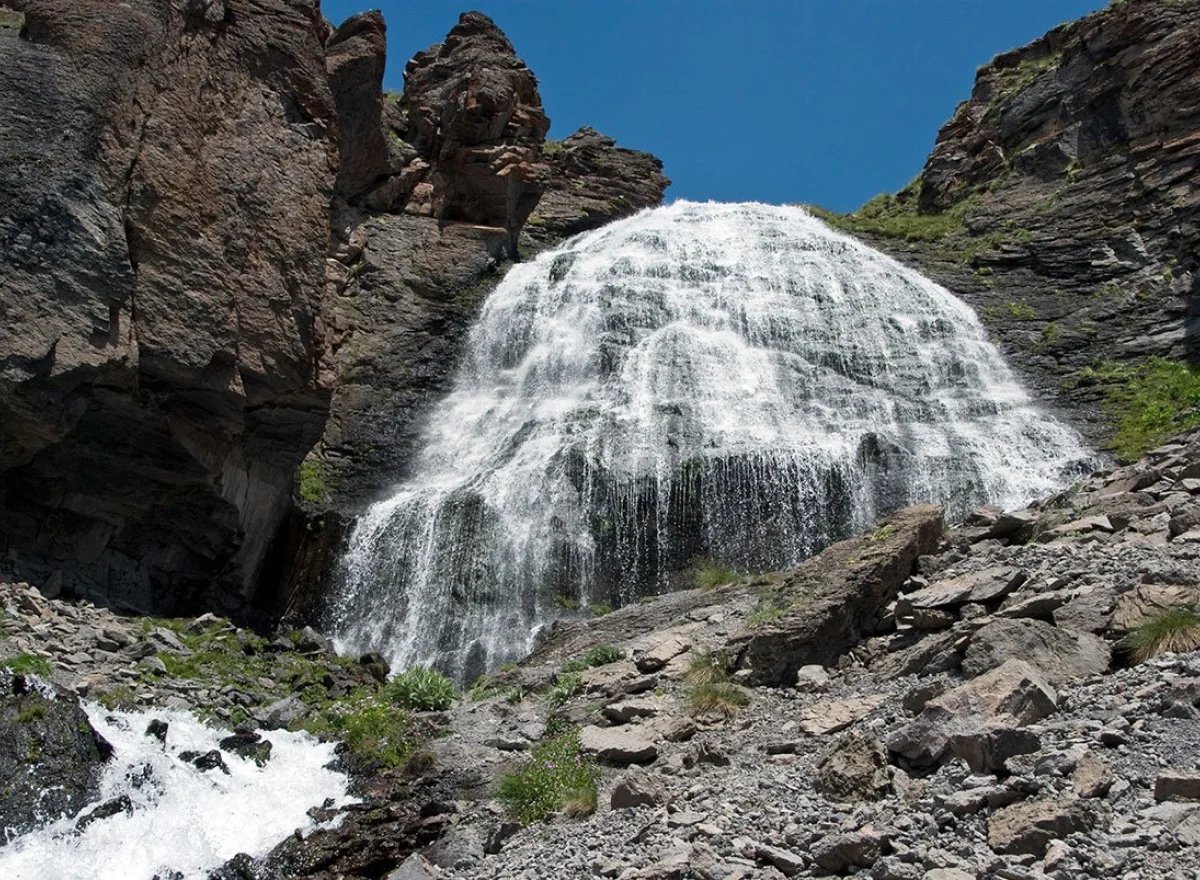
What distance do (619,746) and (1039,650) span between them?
157 inches

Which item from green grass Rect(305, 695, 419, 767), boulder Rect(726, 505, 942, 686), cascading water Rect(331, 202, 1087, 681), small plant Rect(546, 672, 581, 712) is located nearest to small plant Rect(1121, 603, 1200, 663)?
boulder Rect(726, 505, 942, 686)

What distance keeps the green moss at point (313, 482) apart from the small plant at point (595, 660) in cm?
1196

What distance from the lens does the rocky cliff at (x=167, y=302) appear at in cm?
1745

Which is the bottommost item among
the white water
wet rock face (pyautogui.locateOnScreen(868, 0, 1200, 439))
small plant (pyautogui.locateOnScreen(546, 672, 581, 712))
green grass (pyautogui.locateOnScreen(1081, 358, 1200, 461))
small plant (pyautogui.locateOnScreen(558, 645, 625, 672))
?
the white water

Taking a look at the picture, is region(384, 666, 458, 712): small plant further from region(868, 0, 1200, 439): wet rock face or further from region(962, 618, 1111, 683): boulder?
region(868, 0, 1200, 439): wet rock face

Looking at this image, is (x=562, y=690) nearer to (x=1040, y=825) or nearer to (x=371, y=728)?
(x=371, y=728)

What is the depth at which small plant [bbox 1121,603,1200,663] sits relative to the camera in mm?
8055

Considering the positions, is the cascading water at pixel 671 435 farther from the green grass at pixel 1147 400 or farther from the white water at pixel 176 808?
the white water at pixel 176 808

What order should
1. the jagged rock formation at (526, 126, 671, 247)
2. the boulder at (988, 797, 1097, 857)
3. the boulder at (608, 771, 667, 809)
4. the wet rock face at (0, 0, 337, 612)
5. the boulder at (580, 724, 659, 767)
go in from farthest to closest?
the jagged rock formation at (526, 126, 671, 247) < the wet rock face at (0, 0, 337, 612) < the boulder at (580, 724, 659, 767) < the boulder at (608, 771, 667, 809) < the boulder at (988, 797, 1097, 857)

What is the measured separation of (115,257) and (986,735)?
15467 mm

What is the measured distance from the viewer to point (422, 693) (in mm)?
14633

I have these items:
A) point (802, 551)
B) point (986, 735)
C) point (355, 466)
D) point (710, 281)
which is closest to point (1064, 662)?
point (986, 735)

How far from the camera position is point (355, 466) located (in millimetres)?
26719

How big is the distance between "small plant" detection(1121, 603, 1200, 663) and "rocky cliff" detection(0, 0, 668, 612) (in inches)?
587
